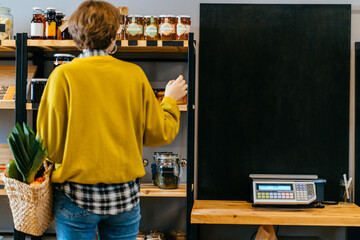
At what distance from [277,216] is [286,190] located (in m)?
0.23

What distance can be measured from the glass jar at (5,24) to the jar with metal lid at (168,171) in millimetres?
1225

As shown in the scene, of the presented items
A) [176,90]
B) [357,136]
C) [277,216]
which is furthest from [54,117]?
[357,136]

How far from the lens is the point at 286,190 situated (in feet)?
9.18

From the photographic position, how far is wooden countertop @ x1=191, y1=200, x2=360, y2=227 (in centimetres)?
261

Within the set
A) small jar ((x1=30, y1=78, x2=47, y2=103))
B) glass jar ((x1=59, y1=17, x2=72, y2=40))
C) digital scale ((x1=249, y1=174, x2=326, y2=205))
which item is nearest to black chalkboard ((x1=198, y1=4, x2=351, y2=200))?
digital scale ((x1=249, y1=174, x2=326, y2=205))

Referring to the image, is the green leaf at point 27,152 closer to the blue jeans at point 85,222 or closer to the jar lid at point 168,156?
the blue jeans at point 85,222

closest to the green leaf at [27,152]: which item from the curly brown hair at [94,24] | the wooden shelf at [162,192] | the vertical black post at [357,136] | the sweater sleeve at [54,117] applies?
the sweater sleeve at [54,117]

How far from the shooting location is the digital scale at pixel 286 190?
9.07 ft

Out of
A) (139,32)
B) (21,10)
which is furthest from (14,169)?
(21,10)

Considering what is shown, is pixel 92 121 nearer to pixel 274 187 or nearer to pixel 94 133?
pixel 94 133

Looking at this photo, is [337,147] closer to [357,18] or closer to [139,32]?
[357,18]

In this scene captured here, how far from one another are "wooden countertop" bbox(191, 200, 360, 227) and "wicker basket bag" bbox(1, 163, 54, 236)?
4.30 ft

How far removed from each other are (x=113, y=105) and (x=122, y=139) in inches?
4.4

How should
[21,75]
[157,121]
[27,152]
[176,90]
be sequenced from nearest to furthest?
[27,152]
[157,121]
[176,90]
[21,75]
